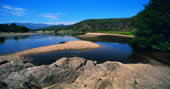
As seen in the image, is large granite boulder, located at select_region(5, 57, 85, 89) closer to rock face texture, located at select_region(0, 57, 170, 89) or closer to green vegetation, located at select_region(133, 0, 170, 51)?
rock face texture, located at select_region(0, 57, 170, 89)

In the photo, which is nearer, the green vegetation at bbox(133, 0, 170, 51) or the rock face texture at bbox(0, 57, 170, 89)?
the rock face texture at bbox(0, 57, 170, 89)

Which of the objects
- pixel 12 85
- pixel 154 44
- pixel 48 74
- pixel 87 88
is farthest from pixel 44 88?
pixel 154 44

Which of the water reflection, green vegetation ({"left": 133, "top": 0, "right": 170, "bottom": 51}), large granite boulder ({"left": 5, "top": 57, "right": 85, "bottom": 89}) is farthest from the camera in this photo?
the water reflection

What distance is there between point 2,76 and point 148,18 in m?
29.9

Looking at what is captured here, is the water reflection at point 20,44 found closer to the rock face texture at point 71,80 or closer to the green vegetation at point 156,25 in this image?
the rock face texture at point 71,80

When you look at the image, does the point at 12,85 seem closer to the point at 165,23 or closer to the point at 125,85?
the point at 125,85

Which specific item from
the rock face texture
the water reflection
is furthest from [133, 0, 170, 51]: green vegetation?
the water reflection

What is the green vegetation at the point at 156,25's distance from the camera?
19.2 meters

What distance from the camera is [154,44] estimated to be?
71.2 feet

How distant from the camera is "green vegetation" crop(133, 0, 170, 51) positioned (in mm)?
19172

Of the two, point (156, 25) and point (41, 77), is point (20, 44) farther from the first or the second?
point (156, 25)

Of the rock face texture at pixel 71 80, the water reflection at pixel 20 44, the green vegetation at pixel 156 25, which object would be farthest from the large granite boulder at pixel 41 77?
the green vegetation at pixel 156 25

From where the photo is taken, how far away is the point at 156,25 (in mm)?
20844

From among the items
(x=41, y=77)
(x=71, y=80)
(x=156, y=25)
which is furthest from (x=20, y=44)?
(x=156, y=25)
